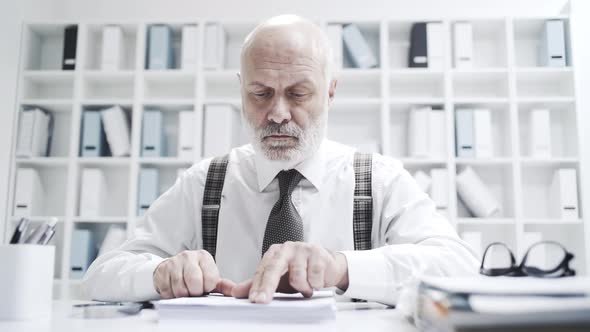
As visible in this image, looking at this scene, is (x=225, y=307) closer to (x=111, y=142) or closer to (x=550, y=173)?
(x=111, y=142)

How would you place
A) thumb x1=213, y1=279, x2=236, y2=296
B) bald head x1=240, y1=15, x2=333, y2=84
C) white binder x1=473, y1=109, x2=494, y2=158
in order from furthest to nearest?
white binder x1=473, y1=109, x2=494, y2=158
bald head x1=240, y1=15, x2=333, y2=84
thumb x1=213, y1=279, x2=236, y2=296

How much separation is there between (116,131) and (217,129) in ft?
2.13

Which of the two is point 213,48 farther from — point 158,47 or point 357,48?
point 357,48

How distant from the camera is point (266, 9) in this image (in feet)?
12.2

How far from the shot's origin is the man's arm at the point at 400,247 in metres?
1.02

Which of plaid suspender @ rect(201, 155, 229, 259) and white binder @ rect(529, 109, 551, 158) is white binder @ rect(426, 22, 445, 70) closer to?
white binder @ rect(529, 109, 551, 158)

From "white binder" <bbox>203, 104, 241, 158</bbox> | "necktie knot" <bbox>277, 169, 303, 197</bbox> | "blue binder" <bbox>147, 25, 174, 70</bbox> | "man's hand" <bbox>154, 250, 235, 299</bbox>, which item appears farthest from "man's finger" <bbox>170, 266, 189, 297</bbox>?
"blue binder" <bbox>147, 25, 174, 70</bbox>

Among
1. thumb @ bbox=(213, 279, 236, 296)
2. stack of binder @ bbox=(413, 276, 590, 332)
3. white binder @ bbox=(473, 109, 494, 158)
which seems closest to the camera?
stack of binder @ bbox=(413, 276, 590, 332)

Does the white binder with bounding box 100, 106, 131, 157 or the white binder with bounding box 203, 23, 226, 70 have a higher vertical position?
the white binder with bounding box 203, 23, 226, 70

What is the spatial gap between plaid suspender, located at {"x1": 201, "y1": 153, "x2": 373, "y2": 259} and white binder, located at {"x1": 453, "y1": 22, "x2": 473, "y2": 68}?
2.10 meters

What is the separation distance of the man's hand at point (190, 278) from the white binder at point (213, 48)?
2.56 meters

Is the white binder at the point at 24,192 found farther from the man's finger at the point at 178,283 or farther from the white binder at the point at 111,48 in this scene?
the man's finger at the point at 178,283

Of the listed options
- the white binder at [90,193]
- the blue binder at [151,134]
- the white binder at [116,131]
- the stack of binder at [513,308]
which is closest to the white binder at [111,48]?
the white binder at [116,131]

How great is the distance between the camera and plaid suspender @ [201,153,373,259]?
1450 mm
